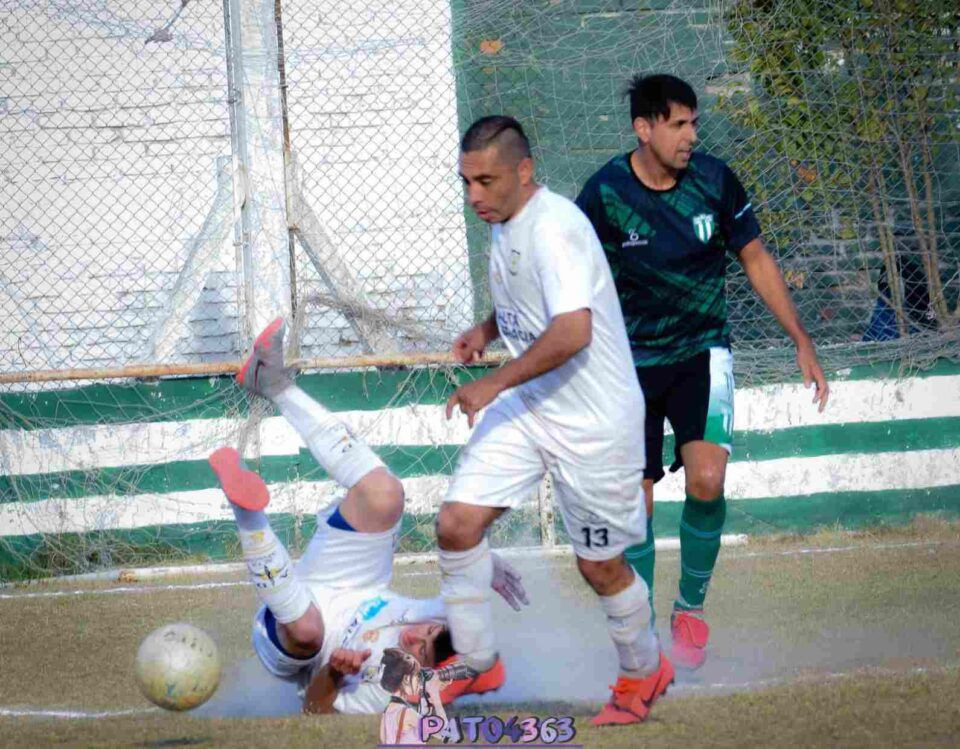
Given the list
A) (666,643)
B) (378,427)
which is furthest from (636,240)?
(378,427)

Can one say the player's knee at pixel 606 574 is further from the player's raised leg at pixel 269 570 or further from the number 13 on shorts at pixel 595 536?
the player's raised leg at pixel 269 570

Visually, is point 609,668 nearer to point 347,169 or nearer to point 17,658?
point 17,658

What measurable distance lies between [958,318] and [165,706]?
6143mm

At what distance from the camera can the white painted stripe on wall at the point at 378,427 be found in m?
→ 8.79

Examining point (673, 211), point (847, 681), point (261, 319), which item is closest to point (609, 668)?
point (847, 681)

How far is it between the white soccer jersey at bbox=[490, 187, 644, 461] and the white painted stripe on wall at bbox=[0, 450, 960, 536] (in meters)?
4.11

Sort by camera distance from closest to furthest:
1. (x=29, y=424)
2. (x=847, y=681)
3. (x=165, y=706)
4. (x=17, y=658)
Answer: (x=165, y=706) < (x=847, y=681) < (x=17, y=658) < (x=29, y=424)

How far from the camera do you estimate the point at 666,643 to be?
6.17 m

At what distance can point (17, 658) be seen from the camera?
6.33m

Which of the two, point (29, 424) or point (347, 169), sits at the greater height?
point (347, 169)

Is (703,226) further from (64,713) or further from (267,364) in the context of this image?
(64,713)

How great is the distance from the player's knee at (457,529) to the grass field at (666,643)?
64cm

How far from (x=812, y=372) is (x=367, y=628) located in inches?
79.8

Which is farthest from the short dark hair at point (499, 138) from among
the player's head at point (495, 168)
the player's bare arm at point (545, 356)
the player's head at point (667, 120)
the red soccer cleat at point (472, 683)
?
the red soccer cleat at point (472, 683)
